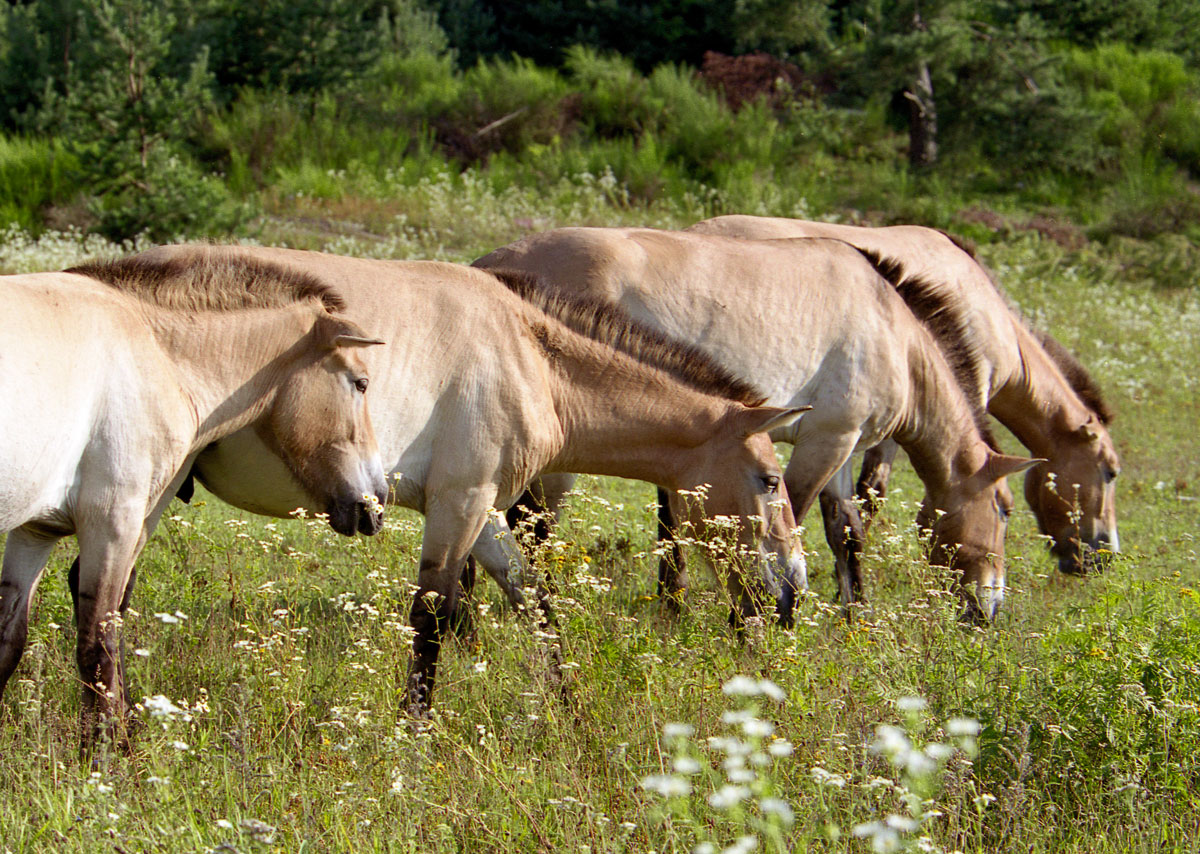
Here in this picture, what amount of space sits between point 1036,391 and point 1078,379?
54cm

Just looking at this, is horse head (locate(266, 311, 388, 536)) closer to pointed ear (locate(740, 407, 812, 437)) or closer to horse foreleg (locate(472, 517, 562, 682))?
horse foreleg (locate(472, 517, 562, 682))

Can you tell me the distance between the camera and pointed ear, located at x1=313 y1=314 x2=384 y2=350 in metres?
4.18

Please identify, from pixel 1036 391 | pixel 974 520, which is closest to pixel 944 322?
pixel 974 520

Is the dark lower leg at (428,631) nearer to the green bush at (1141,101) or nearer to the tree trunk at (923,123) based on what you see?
the tree trunk at (923,123)

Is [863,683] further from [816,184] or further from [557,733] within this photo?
[816,184]

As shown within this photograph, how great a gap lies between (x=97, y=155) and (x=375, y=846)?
1226 centimetres

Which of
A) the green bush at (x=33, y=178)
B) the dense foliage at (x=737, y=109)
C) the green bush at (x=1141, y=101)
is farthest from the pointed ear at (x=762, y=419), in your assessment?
the green bush at (x=1141, y=101)

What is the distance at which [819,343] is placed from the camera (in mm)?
6102

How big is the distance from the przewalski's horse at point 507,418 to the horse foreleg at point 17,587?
0.64 metres

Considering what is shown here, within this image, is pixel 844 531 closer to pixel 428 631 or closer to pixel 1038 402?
pixel 1038 402

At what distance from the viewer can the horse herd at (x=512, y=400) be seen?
12.4 feet

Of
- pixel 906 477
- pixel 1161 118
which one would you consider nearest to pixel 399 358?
pixel 906 477

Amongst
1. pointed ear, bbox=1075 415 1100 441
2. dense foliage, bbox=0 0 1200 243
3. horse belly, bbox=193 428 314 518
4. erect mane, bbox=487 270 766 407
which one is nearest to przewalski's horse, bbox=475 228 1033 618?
erect mane, bbox=487 270 766 407

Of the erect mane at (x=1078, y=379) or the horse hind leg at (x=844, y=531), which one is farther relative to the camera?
the erect mane at (x=1078, y=379)
